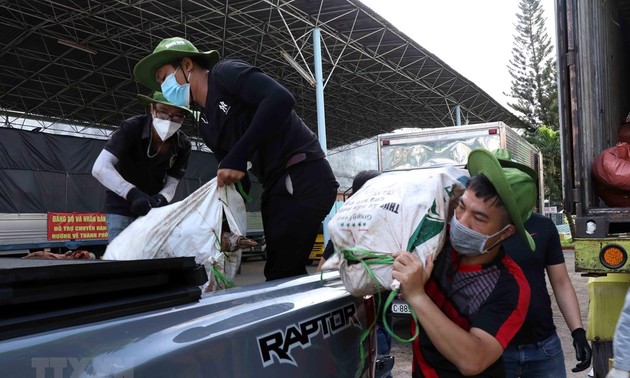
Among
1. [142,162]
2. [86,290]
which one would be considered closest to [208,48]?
[142,162]

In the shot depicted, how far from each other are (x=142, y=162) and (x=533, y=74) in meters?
43.1

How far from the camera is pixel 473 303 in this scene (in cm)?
184

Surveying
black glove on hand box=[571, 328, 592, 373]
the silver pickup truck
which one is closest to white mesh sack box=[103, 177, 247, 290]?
the silver pickup truck

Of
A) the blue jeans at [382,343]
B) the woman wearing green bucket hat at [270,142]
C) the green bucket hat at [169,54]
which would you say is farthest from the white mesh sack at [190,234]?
the blue jeans at [382,343]

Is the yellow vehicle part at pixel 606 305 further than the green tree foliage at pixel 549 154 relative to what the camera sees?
No

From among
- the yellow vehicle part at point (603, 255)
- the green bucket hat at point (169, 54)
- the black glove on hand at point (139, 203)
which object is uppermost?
the green bucket hat at point (169, 54)

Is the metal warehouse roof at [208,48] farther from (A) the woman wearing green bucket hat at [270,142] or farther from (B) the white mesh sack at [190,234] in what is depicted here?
(B) the white mesh sack at [190,234]

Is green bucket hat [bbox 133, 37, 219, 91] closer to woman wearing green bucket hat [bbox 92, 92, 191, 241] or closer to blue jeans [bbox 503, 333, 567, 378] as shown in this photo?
woman wearing green bucket hat [bbox 92, 92, 191, 241]

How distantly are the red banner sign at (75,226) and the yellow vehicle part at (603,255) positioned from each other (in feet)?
46.9

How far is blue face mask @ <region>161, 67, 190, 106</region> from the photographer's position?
2631 millimetres

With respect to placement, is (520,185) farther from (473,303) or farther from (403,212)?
(403,212)

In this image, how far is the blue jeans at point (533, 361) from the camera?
111 inches

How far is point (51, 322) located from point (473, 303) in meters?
1.34

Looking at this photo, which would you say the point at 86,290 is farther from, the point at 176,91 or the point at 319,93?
the point at 319,93
